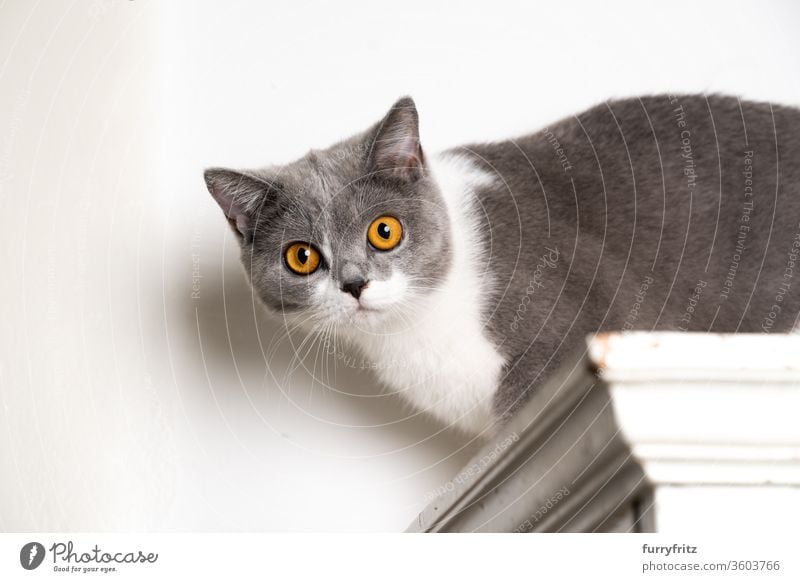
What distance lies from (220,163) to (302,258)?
0.67 ft

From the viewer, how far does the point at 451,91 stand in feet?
3.35

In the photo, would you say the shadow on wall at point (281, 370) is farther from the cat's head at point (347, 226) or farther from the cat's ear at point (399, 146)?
the cat's ear at point (399, 146)

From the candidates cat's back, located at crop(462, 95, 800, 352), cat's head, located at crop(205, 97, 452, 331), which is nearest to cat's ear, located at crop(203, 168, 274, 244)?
cat's head, located at crop(205, 97, 452, 331)

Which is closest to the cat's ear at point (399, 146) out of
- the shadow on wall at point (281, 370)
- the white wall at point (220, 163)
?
the white wall at point (220, 163)

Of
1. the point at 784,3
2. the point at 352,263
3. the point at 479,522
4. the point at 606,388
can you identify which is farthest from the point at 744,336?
the point at 784,3

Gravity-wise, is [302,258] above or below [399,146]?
below

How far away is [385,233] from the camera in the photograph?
927 millimetres

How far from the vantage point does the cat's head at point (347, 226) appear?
2.94 ft

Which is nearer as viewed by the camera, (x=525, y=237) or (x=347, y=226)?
(x=347, y=226)

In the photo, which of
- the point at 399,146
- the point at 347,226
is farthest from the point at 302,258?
the point at 399,146

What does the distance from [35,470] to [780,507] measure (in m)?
0.75

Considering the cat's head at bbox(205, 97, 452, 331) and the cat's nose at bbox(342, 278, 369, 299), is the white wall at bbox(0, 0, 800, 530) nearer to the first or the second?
the cat's head at bbox(205, 97, 452, 331)

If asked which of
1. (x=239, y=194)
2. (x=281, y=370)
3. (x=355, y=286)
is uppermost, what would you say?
(x=239, y=194)

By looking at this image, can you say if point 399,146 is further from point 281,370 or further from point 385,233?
point 281,370
